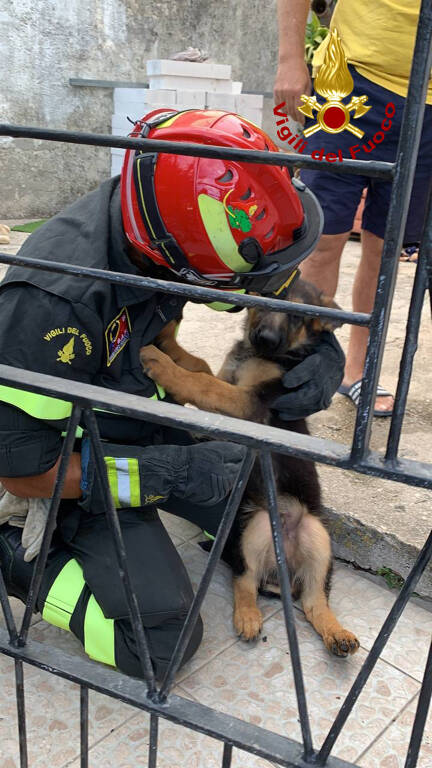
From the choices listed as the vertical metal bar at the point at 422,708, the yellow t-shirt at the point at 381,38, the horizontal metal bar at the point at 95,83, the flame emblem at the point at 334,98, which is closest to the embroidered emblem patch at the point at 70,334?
the vertical metal bar at the point at 422,708

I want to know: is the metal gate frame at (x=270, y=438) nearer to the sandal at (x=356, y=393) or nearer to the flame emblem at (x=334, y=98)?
the flame emblem at (x=334, y=98)

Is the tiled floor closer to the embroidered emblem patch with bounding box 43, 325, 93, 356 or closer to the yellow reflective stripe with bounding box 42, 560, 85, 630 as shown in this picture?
the yellow reflective stripe with bounding box 42, 560, 85, 630

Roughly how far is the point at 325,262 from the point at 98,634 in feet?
6.90

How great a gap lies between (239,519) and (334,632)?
56 centimetres

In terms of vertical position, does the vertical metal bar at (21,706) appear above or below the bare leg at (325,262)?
below

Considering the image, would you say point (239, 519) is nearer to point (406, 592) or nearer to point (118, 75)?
point (406, 592)

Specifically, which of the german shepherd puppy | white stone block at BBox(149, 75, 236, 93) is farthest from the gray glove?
white stone block at BBox(149, 75, 236, 93)

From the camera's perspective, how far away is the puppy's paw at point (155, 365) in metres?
2.48

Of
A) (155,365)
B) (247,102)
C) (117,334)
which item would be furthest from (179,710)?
(247,102)

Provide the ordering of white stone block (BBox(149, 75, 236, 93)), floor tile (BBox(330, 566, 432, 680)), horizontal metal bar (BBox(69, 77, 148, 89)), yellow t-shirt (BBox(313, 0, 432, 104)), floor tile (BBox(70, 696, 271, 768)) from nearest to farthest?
1. floor tile (BBox(70, 696, 271, 768))
2. floor tile (BBox(330, 566, 432, 680))
3. yellow t-shirt (BBox(313, 0, 432, 104))
4. white stone block (BBox(149, 75, 236, 93))
5. horizontal metal bar (BBox(69, 77, 148, 89))

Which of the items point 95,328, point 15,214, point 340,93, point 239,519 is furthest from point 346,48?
point 15,214

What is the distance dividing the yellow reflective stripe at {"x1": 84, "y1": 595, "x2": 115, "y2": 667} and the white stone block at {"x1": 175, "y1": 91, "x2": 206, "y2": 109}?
711cm

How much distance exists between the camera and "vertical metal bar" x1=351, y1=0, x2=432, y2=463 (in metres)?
0.90

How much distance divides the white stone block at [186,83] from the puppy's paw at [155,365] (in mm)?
6484
